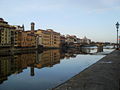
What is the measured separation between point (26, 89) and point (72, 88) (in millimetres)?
8337

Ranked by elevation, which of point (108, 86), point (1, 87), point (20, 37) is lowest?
point (1, 87)

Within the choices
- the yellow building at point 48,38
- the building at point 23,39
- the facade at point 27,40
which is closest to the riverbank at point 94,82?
the building at point 23,39

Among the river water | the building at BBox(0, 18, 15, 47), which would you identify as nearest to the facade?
the building at BBox(0, 18, 15, 47)

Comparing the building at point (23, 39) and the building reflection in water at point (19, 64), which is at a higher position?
the building at point (23, 39)

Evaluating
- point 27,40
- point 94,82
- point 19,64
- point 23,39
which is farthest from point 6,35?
point 94,82

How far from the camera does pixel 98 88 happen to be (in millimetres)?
9250

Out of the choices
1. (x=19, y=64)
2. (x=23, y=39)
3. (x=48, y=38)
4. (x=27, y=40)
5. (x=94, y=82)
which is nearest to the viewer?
(x=94, y=82)

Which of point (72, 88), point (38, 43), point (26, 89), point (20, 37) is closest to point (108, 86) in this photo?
point (72, 88)

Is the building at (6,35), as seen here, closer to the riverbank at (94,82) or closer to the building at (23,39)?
the building at (23,39)

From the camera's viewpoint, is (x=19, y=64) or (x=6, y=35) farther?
(x=6, y=35)

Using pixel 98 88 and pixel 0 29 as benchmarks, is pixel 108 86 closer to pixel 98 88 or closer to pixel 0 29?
pixel 98 88

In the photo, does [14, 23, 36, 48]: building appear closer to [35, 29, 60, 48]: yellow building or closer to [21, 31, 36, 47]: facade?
[21, 31, 36, 47]: facade

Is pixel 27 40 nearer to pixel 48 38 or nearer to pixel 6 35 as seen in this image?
pixel 6 35

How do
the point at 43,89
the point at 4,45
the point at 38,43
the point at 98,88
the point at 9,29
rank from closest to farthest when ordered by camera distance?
the point at 98,88, the point at 43,89, the point at 4,45, the point at 9,29, the point at 38,43
